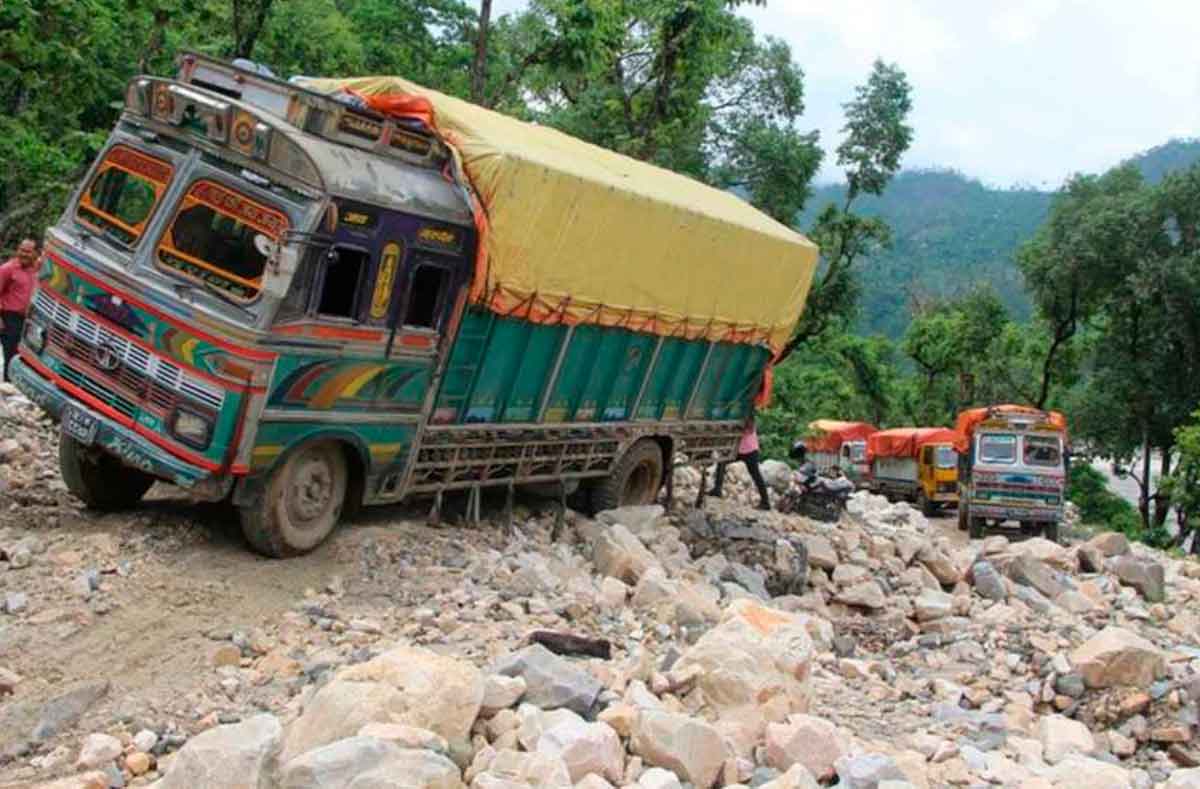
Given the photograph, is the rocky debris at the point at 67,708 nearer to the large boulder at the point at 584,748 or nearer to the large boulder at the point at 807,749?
the large boulder at the point at 584,748

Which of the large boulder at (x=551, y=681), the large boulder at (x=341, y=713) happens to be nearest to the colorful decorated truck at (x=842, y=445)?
the large boulder at (x=551, y=681)

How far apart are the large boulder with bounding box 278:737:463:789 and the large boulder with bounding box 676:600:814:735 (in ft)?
6.29

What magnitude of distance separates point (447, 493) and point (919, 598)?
4.58 m

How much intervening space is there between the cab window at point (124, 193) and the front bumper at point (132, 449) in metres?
1.07

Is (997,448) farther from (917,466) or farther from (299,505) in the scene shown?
(299,505)

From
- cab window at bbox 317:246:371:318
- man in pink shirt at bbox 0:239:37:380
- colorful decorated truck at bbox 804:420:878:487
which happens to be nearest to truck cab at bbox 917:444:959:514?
colorful decorated truck at bbox 804:420:878:487

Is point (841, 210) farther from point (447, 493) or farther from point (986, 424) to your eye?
point (447, 493)

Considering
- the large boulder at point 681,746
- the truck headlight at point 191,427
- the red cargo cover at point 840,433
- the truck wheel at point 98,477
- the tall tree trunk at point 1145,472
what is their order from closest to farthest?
the large boulder at point 681,746 → the truck headlight at point 191,427 → the truck wheel at point 98,477 → the tall tree trunk at point 1145,472 → the red cargo cover at point 840,433

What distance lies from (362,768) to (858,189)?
870 inches

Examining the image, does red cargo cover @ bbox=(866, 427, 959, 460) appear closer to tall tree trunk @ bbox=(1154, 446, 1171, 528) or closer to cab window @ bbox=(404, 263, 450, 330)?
tall tree trunk @ bbox=(1154, 446, 1171, 528)

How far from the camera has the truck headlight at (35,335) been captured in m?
8.13

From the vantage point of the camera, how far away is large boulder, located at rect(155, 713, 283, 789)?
4.52m

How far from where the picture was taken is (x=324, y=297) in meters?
7.92

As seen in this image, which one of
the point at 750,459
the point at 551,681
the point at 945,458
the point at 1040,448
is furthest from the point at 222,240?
the point at 945,458
